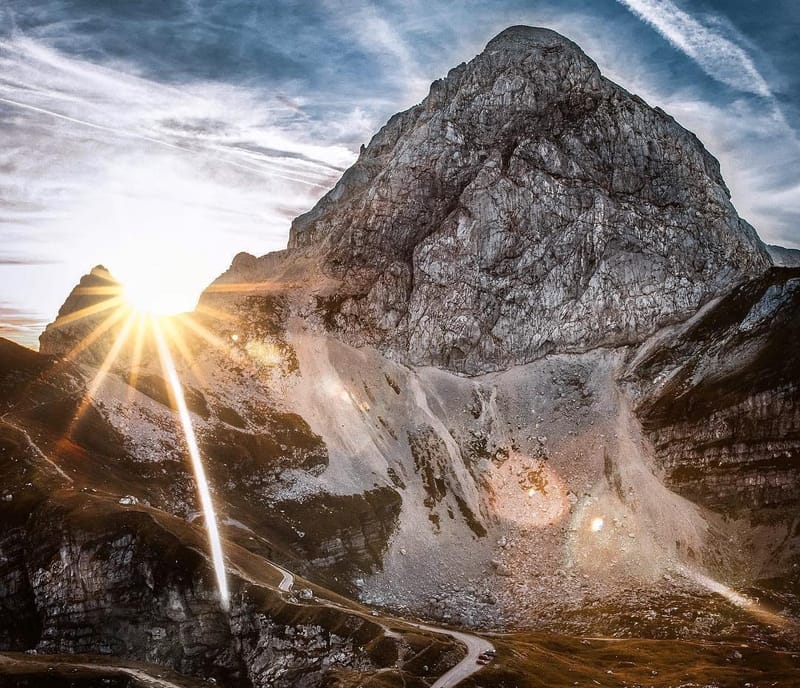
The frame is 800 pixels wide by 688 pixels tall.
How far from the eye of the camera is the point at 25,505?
273 feet

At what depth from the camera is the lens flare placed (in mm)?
79250

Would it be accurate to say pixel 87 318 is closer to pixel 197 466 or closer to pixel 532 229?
pixel 197 466

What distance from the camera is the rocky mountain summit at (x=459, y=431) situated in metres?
78.2

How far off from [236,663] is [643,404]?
353 feet

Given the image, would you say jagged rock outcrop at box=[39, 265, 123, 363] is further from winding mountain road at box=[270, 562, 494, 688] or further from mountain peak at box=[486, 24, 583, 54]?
mountain peak at box=[486, 24, 583, 54]

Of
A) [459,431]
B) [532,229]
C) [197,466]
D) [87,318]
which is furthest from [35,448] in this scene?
[532,229]

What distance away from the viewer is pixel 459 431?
150 meters

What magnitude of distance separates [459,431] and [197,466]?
2436 inches

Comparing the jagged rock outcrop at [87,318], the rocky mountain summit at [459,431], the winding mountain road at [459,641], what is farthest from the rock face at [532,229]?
the winding mountain road at [459,641]

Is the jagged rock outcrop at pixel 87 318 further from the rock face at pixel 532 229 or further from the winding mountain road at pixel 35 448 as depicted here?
the rock face at pixel 532 229

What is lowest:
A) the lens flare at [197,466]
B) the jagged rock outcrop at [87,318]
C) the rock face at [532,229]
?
the lens flare at [197,466]

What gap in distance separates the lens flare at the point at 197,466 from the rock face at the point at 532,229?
144 feet

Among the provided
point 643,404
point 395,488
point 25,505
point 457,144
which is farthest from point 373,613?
point 457,144

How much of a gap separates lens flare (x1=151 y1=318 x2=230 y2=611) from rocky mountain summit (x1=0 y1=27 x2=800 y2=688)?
1458mm
